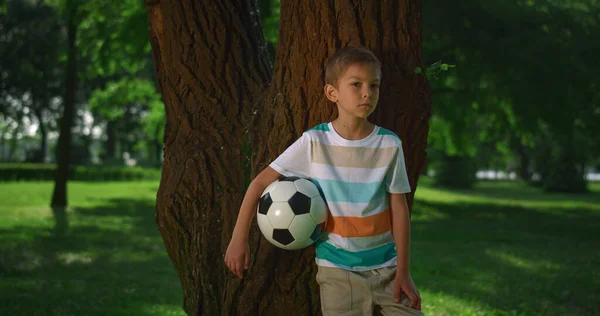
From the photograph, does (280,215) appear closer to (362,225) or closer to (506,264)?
(362,225)

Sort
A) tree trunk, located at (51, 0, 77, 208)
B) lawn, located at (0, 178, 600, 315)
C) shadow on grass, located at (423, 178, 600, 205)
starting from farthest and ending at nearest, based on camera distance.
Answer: shadow on grass, located at (423, 178, 600, 205) < tree trunk, located at (51, 0, 77, 208) < lawn, located at (0, 178, 600, 315)

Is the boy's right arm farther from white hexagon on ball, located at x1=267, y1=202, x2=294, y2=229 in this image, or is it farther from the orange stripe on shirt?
the orange stripe on shirt

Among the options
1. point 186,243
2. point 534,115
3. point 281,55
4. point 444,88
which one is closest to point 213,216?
point 186,243

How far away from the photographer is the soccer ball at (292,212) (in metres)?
3.05

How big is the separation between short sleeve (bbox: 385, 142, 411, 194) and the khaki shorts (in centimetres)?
38

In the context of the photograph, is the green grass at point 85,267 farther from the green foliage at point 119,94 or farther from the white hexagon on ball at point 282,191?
the green foliage at point 119,94

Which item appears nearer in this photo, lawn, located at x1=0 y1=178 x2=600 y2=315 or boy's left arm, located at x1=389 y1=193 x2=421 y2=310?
boy's left arm, located at x1=389 y1=193 x2=421 y2=310

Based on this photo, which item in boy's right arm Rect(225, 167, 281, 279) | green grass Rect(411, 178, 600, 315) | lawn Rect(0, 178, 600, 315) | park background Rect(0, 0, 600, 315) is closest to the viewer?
boy's right arm Rect(225, 167, 281, 279)

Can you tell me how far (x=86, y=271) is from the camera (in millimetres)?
7824

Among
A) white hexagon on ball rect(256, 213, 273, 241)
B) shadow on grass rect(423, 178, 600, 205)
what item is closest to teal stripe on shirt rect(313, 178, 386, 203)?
white hexagon on ball rect(256, 213, 273, 241)

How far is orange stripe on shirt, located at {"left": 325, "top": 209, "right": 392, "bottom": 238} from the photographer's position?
2984 mm

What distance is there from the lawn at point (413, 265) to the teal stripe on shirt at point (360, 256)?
3.17 m

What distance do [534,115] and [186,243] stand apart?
42.8ft

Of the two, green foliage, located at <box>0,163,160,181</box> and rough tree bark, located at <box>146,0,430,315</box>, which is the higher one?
rough tree bark, located at <box>146,0,430,315</box>
